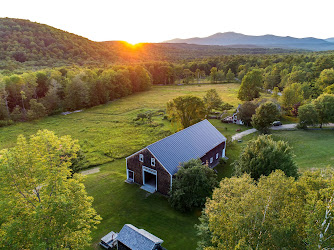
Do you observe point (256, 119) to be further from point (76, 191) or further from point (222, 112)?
point (76, 191)

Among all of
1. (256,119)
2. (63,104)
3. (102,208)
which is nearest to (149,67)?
(63,104)

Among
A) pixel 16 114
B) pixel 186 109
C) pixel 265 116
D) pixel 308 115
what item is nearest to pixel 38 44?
pixel 16 114

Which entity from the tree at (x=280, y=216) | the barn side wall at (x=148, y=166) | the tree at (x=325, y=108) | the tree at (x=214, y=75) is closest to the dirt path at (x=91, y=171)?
the barn side wall at (x=148, y=166)

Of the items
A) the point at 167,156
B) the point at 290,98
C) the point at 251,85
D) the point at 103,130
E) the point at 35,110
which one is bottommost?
the point at 103,130

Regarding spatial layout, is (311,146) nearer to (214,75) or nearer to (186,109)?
(186,109)

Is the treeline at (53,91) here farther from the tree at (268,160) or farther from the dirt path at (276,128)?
the tree at (268,160)

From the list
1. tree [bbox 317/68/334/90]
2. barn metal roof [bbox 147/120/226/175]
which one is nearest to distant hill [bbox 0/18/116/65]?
barn metal roof [bbox 147/120/226/175]
